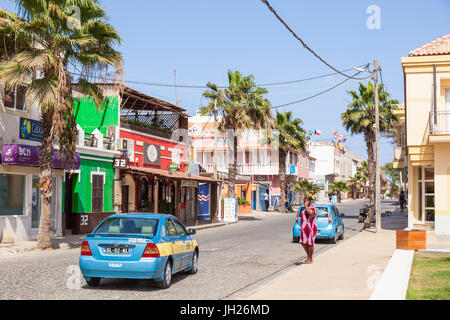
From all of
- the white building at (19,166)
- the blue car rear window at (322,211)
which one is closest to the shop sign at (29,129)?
the white building at (19,166)

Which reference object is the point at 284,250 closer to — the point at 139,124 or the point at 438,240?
the point at 438,240

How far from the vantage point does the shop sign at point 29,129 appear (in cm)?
2186

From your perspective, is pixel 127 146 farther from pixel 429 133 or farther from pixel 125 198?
pixel 429 133

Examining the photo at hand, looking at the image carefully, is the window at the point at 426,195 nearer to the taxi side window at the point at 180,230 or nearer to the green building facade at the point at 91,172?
the green building facade at the point at 91,172

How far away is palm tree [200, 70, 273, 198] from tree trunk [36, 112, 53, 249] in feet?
64.2

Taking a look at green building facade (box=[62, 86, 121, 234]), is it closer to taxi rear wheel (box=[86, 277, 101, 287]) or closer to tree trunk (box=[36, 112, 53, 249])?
tree trunk (box=[36, 112, 53, 249])

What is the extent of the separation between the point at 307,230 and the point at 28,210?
12.2 m

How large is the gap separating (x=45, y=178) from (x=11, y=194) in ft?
9.21

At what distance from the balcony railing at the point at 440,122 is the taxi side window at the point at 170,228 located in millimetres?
17684

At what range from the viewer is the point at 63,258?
1689 cm

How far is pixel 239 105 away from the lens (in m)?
38.3

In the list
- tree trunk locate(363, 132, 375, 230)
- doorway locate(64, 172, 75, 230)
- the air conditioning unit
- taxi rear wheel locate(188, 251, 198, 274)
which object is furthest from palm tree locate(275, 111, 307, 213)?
taxi rear wheel locate(188, 251, 198, 274)

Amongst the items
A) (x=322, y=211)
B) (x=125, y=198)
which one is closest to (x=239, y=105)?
(x=125, y=198)

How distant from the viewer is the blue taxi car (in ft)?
35.0
